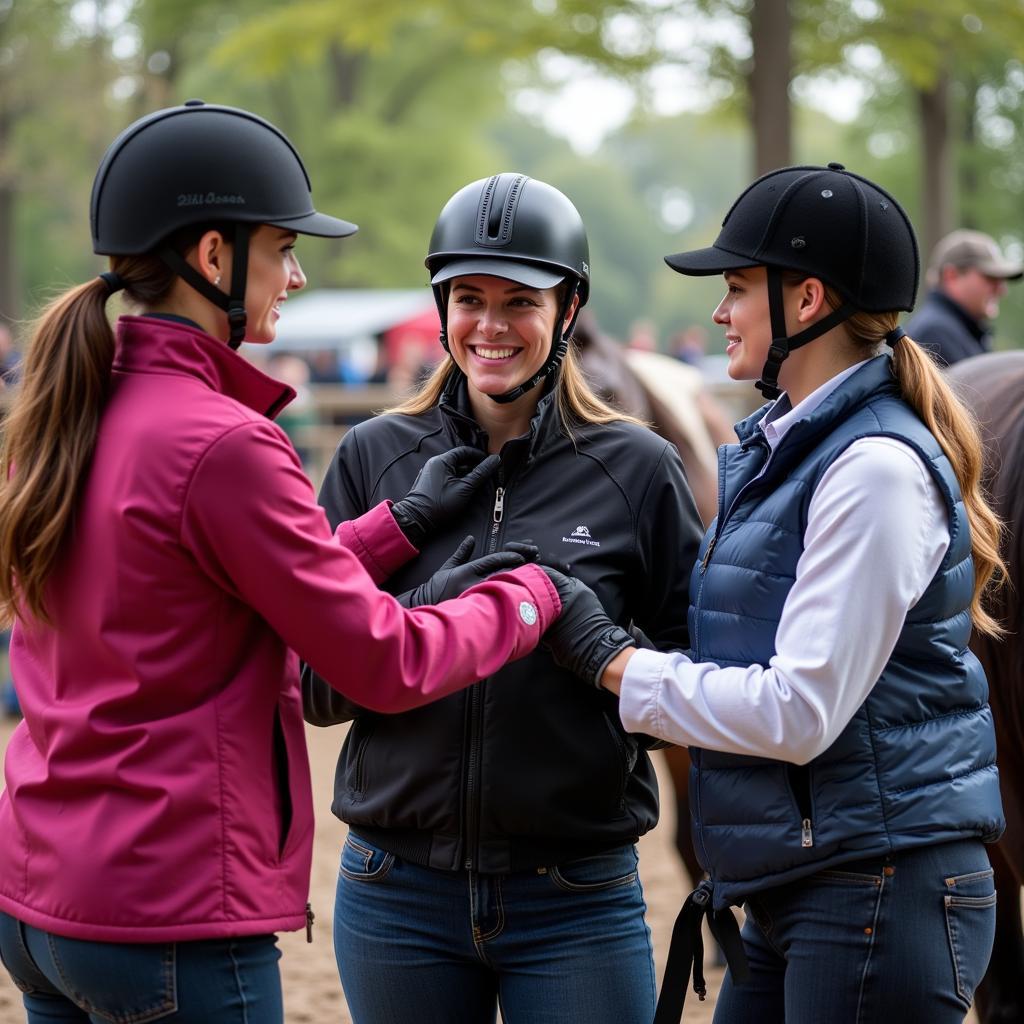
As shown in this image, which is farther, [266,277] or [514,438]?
[514,438]

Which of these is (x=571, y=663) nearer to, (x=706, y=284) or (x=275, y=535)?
(x=275, y=535)

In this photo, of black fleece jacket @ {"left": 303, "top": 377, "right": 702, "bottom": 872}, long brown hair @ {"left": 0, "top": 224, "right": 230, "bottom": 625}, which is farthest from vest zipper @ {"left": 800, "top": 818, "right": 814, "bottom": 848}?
long brown hair @ {"left": 0, "top": 224, "right": 230, "bottom": 625}

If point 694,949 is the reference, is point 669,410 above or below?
above

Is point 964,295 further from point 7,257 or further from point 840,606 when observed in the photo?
point 7,257

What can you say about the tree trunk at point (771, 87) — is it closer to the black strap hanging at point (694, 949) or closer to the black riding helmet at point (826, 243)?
the black riding helmet at point (826, 243)

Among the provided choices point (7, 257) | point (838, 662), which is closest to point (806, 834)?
point (838, 662)

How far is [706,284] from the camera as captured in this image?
65.7 meters

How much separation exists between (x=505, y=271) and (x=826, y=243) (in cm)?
64

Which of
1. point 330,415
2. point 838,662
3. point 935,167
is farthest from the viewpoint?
point 330,415

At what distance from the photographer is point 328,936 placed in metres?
5.66

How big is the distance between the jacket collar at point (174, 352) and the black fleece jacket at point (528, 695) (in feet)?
2.01

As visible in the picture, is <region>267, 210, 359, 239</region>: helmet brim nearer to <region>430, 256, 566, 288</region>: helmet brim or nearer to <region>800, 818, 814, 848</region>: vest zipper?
<region>430, 256, 566, 288</region>: helmet brim

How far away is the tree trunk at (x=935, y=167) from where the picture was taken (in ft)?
45.3

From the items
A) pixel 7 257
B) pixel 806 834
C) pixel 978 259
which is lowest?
pixel 806 834
